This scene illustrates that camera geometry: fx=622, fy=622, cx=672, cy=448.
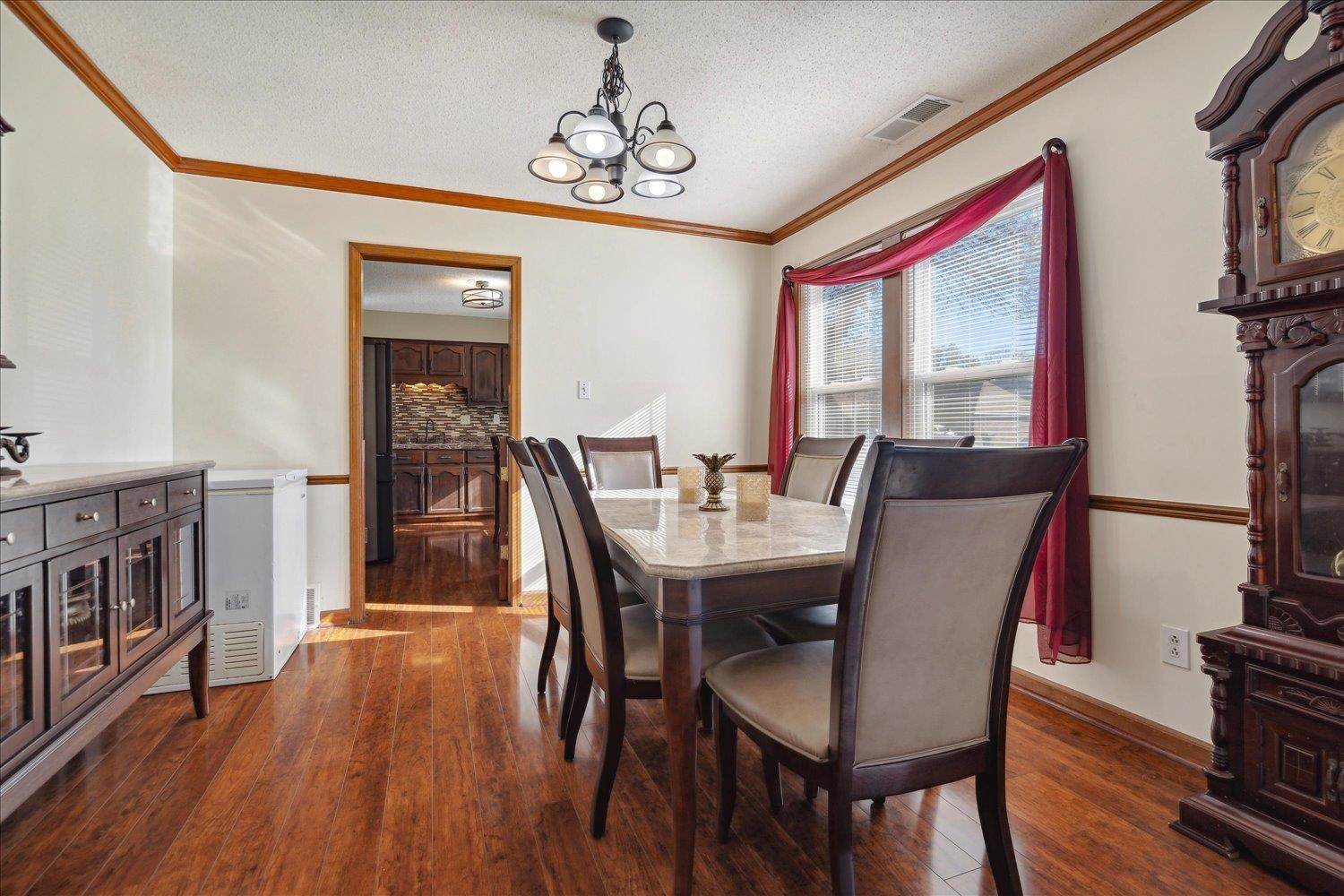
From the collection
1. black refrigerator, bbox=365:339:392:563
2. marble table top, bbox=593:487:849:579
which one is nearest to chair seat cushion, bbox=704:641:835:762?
marble table top, bbox=593:487:849:579

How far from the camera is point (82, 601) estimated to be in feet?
5.14

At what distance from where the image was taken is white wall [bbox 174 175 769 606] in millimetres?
3324

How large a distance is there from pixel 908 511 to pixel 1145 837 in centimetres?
132

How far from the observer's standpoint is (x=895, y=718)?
1.13 m

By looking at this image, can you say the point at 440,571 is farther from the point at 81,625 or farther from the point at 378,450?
the point at 81,625

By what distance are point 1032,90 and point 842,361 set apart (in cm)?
163

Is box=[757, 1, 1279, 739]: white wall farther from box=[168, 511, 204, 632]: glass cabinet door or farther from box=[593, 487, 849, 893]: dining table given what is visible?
box=[168, 511, 204, 632]: glass cabinet door

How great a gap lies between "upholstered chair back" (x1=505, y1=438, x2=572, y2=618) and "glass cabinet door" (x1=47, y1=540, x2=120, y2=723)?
3.61 ft

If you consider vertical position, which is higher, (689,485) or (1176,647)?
(689,485)

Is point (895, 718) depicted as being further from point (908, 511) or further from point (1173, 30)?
point (1173, 30)

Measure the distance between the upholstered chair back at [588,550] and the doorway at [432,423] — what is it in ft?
7.24

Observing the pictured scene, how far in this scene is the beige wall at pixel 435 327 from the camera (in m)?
7.23

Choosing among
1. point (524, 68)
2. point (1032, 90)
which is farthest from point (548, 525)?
point (1032, 90)

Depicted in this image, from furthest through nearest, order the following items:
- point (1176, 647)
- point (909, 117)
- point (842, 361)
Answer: point (842, 361)
point (909, 117)
point (1176, 647)
